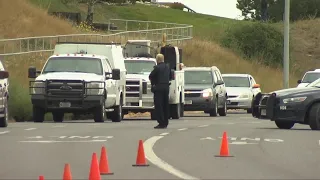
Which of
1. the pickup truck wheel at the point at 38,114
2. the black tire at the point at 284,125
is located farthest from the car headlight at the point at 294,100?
the pickup truck wheel at the point at 38,114

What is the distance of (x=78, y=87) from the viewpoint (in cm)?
3003

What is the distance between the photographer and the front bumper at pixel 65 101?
98.3 ft

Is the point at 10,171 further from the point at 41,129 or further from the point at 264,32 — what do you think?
the point at 264,32

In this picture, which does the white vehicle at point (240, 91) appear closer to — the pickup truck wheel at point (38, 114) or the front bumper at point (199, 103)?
the front bumper at point (199, 103)

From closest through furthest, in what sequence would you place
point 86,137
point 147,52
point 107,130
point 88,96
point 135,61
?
1. point 86,137
2. point 107,130
3. point 88,96
4. point 135,61
5. point 147,52

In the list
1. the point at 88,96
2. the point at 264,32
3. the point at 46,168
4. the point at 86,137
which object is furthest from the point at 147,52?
the point at 264,32

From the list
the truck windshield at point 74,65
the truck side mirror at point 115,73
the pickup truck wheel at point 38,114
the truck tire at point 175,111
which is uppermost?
the truck windshield at point 74,65

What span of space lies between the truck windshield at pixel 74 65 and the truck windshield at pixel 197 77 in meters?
8.53

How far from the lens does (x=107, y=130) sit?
25250 millimetres

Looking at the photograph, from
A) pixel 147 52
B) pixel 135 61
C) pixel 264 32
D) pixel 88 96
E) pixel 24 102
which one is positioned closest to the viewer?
pixel 88 96

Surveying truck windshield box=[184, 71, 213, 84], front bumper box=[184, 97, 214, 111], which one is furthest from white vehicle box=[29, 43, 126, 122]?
truck windshield box=[184, 71, 213, 84]

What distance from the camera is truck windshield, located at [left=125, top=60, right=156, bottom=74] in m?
35.5

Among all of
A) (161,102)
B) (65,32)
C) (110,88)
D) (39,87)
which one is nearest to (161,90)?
(161,102)

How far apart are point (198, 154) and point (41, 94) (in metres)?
12.2
